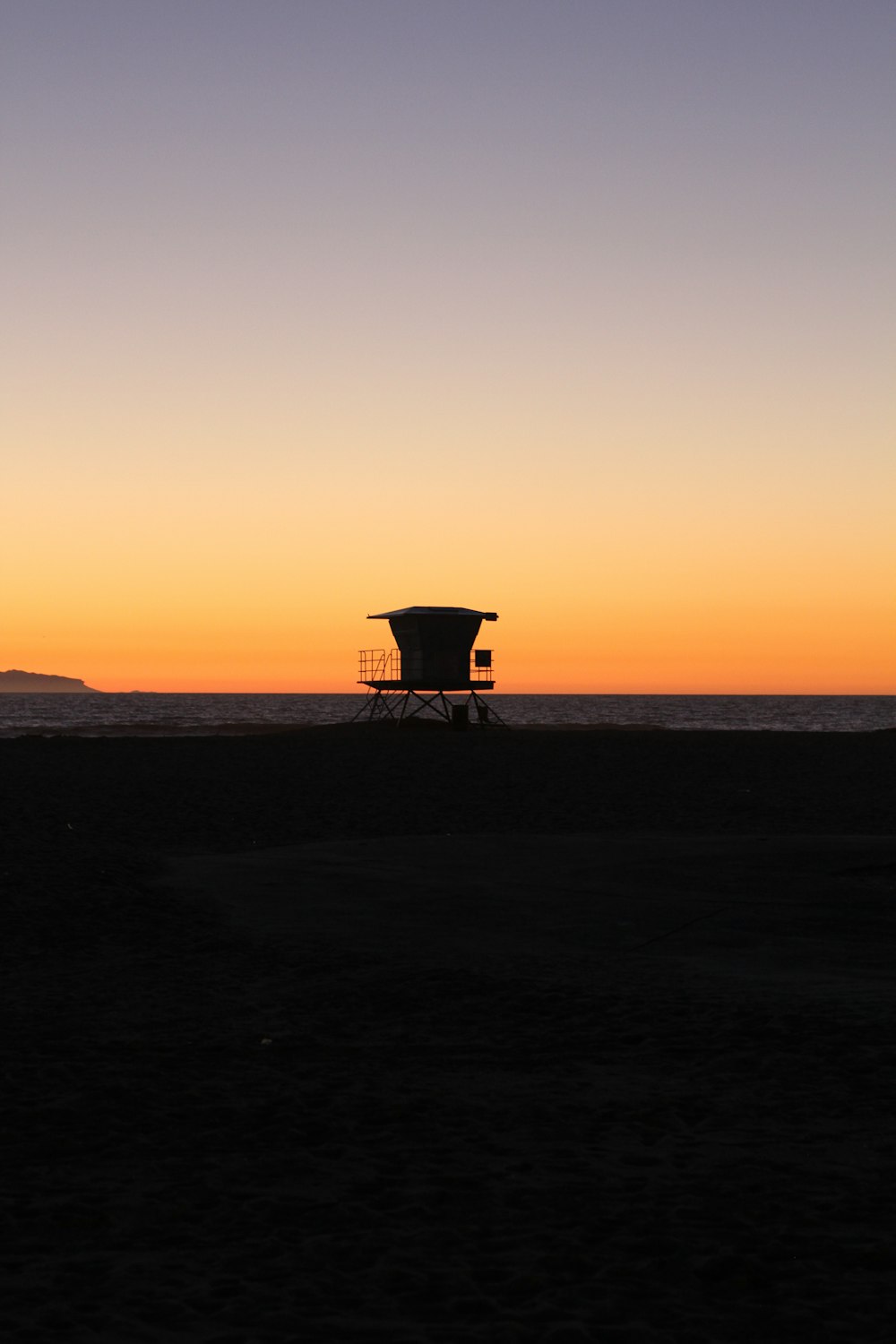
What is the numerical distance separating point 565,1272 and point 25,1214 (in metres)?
2.62

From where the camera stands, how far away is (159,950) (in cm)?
1283

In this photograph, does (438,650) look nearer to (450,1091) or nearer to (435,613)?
(435,613)

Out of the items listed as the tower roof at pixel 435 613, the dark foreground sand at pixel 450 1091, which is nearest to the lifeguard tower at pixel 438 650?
the tower roof at pixel 435 613

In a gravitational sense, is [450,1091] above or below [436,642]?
below

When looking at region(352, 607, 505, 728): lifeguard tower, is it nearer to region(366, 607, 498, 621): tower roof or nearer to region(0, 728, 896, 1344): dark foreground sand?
region(366, 607, 498, 621): tower roof

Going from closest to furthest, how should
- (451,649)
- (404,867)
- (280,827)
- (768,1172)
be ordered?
1. (768,1172)
2. (404,867)
3. (280,827)
4. (451,649)

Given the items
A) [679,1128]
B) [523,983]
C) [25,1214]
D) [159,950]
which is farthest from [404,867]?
[25,1214]

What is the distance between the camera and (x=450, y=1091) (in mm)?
8125

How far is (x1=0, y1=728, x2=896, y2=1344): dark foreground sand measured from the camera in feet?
17.3

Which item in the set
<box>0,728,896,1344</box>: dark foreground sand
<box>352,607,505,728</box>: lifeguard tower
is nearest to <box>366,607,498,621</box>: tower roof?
<box>352,607,505,728</box>: lifeguard tower

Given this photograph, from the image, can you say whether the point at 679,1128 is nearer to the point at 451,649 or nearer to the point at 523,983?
the point at 523,983

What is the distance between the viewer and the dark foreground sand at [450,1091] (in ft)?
17.3

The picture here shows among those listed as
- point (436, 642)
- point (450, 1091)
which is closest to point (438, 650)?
point (436, 642)

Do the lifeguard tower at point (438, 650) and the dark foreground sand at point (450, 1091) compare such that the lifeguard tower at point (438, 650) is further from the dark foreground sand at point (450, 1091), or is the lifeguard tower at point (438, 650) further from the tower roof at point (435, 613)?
the dark foreground sand at point (450, 1091)
